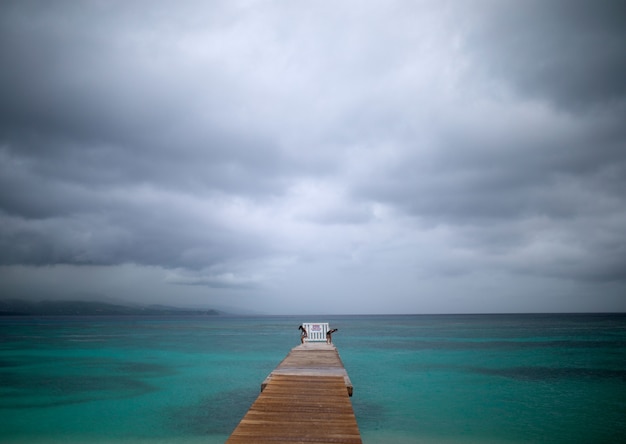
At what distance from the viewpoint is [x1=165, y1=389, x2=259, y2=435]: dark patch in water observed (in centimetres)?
1581

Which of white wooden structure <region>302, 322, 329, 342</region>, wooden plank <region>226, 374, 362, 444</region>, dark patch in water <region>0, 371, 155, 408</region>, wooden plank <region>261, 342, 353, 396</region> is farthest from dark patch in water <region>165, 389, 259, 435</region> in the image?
wooden plank <region>226, 374, 362, 444</region>

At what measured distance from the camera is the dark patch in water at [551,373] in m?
27.7

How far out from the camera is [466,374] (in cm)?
2947

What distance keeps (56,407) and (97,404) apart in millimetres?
2030

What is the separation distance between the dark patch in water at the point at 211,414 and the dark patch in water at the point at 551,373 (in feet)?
68.1

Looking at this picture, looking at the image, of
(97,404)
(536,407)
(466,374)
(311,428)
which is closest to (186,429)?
(97,404)

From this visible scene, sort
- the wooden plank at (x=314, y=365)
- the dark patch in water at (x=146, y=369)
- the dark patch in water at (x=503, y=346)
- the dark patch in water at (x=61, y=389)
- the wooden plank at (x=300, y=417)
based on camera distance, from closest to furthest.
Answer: the wooden plank at (x=300, y=417) → the wooden plank at (x=314, y=365) → the dark patch in water at (x=61, y=389) → the dark patch in water at (x=146, y=369) → the dark patch in water at (x=503, y=346)

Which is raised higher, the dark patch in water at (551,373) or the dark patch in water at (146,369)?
the dark patch in water at (551,373)

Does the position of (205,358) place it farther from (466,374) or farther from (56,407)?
(466,374)

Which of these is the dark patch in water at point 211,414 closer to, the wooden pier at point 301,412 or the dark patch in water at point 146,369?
the wooden pier at point 301,412

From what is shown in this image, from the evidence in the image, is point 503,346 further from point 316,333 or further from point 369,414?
point 369,414

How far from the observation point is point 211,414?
58.6 feet

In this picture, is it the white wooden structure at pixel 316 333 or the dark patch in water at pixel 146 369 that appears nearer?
the white wooden structure at pixel 316 333

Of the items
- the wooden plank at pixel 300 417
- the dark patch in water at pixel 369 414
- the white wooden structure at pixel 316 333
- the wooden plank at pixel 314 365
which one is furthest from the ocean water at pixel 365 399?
the wooden plank at pixel 300 417
